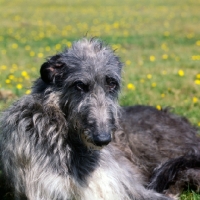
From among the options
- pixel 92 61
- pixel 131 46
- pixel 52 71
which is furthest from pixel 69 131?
pixel 131 46

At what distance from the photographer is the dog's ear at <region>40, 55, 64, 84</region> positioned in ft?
15.3

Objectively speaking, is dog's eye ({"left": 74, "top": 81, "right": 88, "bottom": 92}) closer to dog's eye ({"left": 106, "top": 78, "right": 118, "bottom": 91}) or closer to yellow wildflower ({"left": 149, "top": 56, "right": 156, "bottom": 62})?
dog's eye ({"left": 106, "top": 78, "right": 118, "bottom": 91})

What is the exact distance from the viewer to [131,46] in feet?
57.5

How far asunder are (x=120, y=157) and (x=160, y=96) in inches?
172

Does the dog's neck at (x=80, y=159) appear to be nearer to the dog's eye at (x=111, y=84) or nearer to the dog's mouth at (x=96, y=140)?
the dog's mouth at (x=96, y=140)

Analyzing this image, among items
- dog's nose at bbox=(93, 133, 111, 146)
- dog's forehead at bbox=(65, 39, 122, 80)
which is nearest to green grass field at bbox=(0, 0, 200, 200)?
dog's forehead at bbox=(65, 39, 122, 80)

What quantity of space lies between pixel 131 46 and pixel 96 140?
1353cm

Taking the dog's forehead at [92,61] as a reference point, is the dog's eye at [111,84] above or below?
below

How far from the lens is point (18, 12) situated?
104 feet

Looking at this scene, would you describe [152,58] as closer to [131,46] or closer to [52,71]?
[131,46]

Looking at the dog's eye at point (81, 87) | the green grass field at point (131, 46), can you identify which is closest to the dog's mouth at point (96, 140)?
the dog's eye at point (81, 87)

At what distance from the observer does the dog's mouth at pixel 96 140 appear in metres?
4.21

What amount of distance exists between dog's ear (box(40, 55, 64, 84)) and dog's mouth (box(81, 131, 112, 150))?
64cm

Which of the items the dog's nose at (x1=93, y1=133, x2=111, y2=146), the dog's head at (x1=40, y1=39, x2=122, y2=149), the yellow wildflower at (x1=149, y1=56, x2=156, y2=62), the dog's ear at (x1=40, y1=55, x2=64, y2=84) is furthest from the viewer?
the yellow wildflower at (x1=149, y1=56, x2=156, y2=62)
